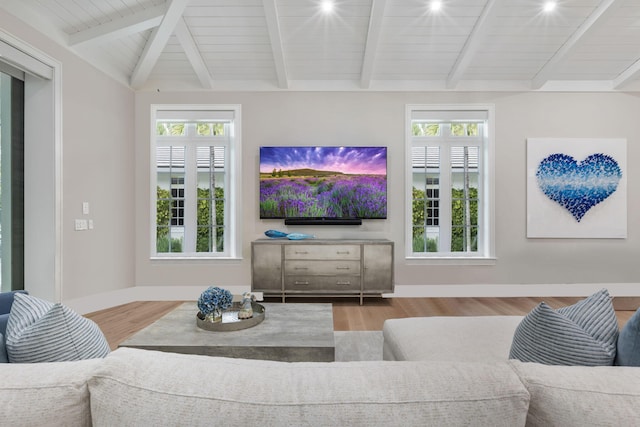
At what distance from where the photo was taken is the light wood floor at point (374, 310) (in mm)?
3281

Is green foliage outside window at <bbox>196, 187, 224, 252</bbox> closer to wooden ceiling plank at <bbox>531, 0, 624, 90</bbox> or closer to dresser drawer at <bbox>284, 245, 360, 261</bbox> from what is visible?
dresser drawer at <bbox>284, 245, 360, 261</bbox>

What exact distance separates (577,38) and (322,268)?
3.75m

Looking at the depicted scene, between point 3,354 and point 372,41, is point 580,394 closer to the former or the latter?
point 3,354

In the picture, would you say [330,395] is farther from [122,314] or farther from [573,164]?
[573,164]

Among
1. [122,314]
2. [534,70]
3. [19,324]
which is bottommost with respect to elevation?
[122,314]

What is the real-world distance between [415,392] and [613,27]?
4919 mm

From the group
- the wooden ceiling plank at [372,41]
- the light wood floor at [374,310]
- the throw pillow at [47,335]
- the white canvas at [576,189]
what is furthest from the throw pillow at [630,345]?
the white canvas at [576,189]

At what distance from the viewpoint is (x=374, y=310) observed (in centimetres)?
376

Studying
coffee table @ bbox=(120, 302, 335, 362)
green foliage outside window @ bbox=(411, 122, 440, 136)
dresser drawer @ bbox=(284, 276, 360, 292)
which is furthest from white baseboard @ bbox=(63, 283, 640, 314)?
coffee table @ bbox=(120, 302, 335, 362)

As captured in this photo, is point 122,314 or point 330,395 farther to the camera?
point 122,314

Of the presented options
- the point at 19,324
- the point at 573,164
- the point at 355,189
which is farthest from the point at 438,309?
the point at 19,324

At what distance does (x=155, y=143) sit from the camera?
4398 millimetres

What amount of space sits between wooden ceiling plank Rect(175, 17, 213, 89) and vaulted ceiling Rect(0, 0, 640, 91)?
0.5 inches

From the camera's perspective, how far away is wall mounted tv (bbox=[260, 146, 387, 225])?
431 cm
